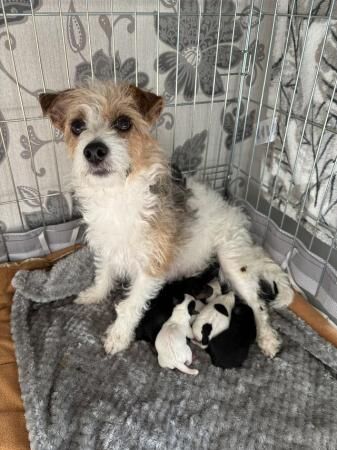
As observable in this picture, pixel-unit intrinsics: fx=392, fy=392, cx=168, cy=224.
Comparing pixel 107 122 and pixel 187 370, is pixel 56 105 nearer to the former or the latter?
pixel 107 122

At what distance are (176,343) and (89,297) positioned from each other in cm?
73

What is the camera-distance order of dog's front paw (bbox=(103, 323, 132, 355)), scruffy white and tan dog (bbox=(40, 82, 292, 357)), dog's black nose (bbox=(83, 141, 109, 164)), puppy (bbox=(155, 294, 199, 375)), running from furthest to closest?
dog's front paw (bbox=(103, 323, 132, 355)), puppy (bbox=(155, 294, 199, 375)), scruffy white and tan dog (bbox=(40, 82, 292, 357)), dog's black nose (bbox=(83, 141, 109, 164))

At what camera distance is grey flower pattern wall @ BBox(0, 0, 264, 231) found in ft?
7.04

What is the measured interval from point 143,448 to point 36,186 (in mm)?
1666

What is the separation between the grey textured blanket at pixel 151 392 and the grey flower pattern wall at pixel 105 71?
59 centimetres

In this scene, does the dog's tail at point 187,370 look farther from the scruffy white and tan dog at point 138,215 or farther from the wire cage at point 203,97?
the wire cage at point 203,97

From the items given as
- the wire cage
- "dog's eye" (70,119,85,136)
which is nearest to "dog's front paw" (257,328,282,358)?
the wire cage

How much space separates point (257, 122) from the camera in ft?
8.90

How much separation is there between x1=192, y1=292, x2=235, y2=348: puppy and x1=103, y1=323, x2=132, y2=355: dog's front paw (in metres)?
0.38

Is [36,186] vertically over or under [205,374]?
over

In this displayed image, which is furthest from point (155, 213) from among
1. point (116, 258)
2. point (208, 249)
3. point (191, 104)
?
point (191, 104)

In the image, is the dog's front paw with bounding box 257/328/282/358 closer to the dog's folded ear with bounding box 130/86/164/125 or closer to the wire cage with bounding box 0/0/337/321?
the wire cage with bounding box 0/0/337/321

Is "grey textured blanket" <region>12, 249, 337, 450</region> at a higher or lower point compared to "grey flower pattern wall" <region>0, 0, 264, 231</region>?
lower

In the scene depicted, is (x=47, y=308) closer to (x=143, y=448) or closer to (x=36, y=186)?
(x=36, y=186)
